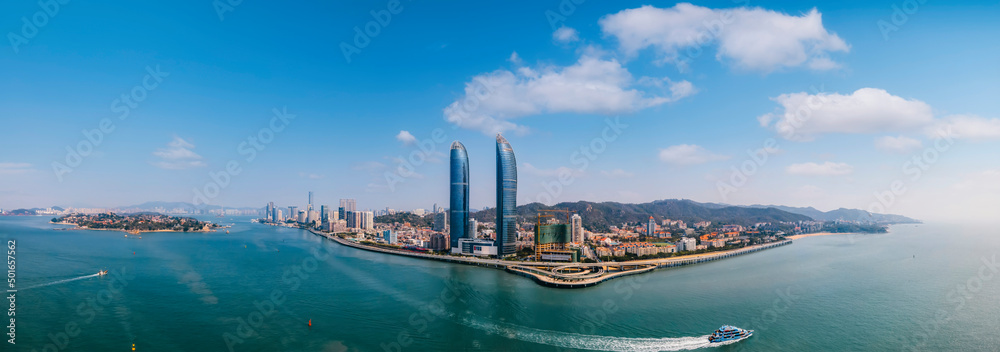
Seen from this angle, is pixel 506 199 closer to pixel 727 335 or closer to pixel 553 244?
pixel 553 244

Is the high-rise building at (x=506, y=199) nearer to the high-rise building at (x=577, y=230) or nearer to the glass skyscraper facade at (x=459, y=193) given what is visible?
the glass skyscraper facade at (x=459, y=193)

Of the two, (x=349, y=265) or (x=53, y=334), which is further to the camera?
(x=349, y=265)

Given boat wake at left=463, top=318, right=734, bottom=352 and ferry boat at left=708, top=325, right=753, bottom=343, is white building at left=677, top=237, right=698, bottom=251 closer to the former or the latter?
ferry boat at left=708, top=325, right=753, bottom=343

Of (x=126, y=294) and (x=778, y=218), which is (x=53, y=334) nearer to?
(x=126, y=294)

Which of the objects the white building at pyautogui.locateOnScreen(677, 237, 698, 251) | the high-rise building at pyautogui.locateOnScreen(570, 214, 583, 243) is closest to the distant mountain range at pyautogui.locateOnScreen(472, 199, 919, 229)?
the high-rise building at pyautogui.locateOnScreen(570, 214, 583, 243)

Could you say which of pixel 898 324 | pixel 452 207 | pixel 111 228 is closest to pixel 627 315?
pixel 898 324

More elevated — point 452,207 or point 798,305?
point 452,207

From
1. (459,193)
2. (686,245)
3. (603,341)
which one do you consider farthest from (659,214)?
(603,341)

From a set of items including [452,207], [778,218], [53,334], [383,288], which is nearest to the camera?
[53,334]
